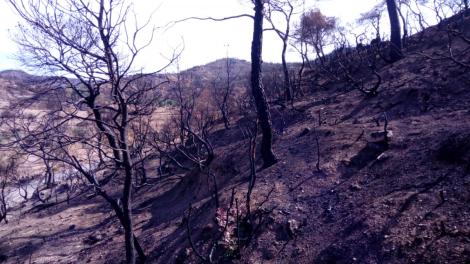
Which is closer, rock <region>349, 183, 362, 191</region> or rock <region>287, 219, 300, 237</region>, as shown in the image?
rock <region>287, 219, 300, 237</region>

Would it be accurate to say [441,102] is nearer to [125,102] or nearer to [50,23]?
[125,102]

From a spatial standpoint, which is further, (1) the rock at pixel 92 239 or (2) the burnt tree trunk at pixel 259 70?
(1) the rock at pixel 92 239

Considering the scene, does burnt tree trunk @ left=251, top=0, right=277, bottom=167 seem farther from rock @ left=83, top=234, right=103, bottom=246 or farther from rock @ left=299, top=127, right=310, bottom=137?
rock @ left=83, top=234, right=103, bottom=246

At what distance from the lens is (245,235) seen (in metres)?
5.89

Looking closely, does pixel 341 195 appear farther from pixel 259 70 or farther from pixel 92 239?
pixel 92 239

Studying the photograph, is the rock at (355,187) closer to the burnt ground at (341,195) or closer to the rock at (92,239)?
the burnt ground at (341,195)

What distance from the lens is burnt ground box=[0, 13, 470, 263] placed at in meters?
4.61

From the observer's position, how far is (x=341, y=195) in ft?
19.1

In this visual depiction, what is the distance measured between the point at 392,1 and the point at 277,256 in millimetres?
9917

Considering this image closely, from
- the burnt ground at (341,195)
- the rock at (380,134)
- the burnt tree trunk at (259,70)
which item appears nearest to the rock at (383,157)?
the burnt ground at (341,195)

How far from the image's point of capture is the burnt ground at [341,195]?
4.61 metres

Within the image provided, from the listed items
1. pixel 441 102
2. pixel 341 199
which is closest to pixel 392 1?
pixel 441 102

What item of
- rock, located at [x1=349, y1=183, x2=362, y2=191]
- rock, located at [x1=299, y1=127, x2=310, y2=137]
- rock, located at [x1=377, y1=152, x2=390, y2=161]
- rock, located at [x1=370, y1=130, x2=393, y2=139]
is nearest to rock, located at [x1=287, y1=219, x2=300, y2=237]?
→ rock, located at [x1=349, y1=183, x2=362, y2=191]

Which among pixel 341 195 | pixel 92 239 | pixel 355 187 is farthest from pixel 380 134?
pixel 92 239
